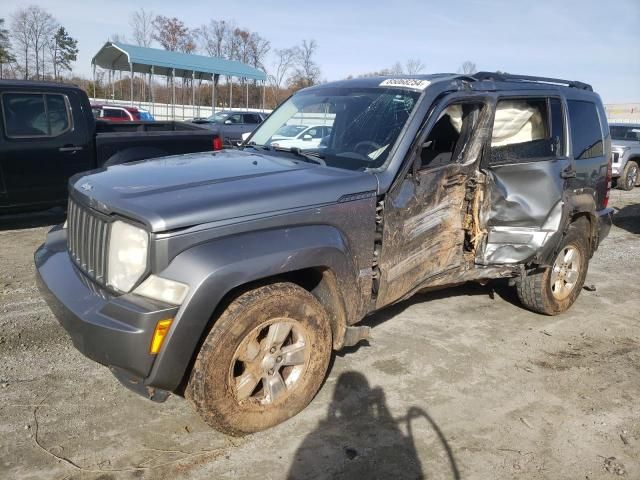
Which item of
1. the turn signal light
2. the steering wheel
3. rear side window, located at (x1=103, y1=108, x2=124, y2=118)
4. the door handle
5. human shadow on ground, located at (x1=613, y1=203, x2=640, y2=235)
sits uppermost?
rear side window, located at (x1=103, y1=108, x2=124, y2=118)

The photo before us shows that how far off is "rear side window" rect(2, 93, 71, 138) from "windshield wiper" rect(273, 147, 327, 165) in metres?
4.36

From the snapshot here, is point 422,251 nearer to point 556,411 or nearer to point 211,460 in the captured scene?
point 556,411

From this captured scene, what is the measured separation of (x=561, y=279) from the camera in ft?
16.1

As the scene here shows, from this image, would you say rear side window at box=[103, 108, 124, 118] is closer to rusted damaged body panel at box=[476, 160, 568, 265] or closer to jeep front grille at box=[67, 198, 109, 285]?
jeep front grille at box=[67, 198, 109, 285]

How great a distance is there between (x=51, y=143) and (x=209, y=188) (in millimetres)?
5012

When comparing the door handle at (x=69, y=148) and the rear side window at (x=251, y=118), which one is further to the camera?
the rear side window at (x=251, y=118)

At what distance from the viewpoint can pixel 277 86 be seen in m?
48.8

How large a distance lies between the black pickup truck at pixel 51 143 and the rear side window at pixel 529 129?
456cm

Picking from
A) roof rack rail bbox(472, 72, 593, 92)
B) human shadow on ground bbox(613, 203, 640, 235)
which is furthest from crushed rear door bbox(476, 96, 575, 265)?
human shadow on ground bbox(613, 203, 640, 235)

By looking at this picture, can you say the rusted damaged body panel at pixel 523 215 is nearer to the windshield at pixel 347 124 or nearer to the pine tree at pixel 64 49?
the windshield at pixel 347 124

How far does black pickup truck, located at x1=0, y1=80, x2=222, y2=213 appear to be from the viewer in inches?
255

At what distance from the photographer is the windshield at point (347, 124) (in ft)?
11.3

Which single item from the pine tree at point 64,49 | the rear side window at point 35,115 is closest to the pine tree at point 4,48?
the pine tree at point 64,49

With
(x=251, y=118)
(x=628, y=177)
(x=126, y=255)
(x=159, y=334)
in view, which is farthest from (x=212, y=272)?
(x=251, y=118)
